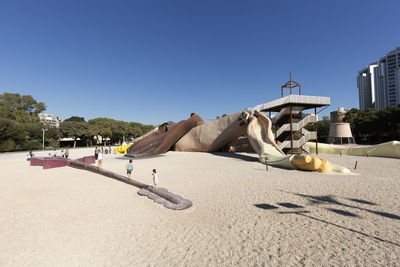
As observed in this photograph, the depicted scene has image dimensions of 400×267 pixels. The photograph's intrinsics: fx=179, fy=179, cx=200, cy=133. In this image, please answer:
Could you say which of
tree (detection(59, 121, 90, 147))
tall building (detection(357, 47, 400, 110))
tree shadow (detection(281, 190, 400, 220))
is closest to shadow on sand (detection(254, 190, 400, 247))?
tree shadow (detection(281, 190, 400, 220))

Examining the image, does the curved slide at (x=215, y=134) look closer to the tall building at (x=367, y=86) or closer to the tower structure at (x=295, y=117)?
the tower structure at (x=295, y=117)

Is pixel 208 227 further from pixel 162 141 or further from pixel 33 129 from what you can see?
pixel 33 129

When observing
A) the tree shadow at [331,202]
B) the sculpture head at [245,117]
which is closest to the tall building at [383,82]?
the sculpture head at [245,117]

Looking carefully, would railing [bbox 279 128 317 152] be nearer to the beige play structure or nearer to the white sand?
the beige play structure

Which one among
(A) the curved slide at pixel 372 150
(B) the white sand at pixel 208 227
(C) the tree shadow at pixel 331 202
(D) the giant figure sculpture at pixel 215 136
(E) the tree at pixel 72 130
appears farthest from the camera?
(E) the tree at pixel 72 130

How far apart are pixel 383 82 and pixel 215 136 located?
402 feet

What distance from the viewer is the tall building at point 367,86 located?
10774 cm

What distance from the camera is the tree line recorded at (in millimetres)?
34850

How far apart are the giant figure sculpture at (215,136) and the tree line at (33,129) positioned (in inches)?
1136

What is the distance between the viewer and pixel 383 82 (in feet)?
315

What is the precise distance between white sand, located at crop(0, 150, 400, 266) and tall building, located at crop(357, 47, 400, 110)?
120 meters

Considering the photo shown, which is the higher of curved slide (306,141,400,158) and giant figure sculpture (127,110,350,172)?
giant figure sculpture (127,110,350,172)

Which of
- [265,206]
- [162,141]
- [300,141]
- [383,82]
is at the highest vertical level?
[383,82]

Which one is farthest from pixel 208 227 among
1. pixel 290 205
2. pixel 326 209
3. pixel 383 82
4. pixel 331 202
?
pixel 383 82
